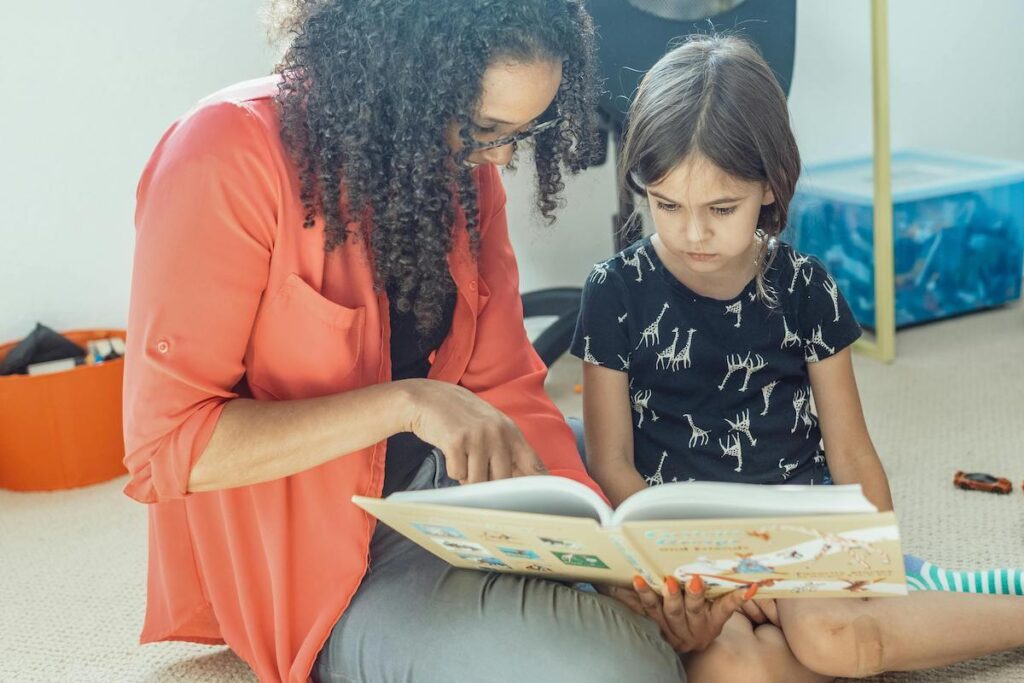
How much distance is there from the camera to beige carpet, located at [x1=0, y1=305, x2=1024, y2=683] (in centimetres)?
133

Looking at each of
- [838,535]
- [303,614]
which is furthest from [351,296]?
[838,535]

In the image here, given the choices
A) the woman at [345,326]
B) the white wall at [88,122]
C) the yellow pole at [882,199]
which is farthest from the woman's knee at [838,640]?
the yellow pole at [882,199]

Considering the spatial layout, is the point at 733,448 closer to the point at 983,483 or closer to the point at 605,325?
the point at 605,325

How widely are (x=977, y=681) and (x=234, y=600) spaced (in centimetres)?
72

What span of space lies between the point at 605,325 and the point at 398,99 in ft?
1.27

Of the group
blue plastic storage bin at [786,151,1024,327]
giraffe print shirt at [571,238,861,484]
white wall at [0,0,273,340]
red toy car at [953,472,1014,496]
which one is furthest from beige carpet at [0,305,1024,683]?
white wall at [0,0,273,340]

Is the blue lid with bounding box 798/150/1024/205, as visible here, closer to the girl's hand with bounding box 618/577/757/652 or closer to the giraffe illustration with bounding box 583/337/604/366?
the giraffe illustration with bounding box 583/337/604/366

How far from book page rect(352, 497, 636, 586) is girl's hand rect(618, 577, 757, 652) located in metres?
0.03

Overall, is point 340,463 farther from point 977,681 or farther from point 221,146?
point 977,681

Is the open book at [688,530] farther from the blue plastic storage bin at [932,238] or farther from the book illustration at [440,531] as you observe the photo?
the blue plastic storage bin at [932,238]

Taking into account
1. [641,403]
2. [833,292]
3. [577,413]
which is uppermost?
[833,292]

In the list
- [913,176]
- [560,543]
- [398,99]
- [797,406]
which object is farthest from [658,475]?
[913,176]

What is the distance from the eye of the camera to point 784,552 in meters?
0.86

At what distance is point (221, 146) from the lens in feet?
3.19
